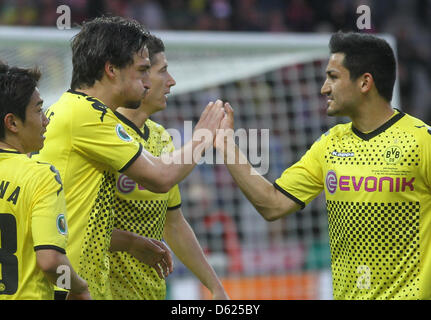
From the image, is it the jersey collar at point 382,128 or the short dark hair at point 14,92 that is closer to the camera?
the short dark hair at point 14,92

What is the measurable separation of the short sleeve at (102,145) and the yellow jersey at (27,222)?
493 mm

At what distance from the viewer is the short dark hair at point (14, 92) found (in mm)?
3480

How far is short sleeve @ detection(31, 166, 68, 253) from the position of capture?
325cm

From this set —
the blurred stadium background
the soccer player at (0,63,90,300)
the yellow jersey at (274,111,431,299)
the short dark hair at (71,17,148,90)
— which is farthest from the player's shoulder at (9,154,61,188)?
the blurred stadium background

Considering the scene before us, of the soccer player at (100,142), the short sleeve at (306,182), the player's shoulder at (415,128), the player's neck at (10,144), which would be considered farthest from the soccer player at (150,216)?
the player's shoulder at (415,128)

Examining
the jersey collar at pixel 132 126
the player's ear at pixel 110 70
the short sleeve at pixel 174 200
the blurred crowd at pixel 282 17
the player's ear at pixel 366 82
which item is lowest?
the short sleeve at pixel 174 200

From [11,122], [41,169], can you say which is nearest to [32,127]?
[11,122]

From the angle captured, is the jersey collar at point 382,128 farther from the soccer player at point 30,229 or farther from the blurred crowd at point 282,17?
the blurred crowd at point 282,17

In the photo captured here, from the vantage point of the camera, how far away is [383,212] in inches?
168

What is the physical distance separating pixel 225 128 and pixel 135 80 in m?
0.63

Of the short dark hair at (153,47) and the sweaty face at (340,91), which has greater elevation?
the short dark hair at (153,47)

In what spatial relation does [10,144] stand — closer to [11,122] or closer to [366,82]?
[11,122]

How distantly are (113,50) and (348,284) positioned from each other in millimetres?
1838

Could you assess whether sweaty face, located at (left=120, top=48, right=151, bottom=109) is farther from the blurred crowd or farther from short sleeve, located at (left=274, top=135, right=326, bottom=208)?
the blurred crowd
